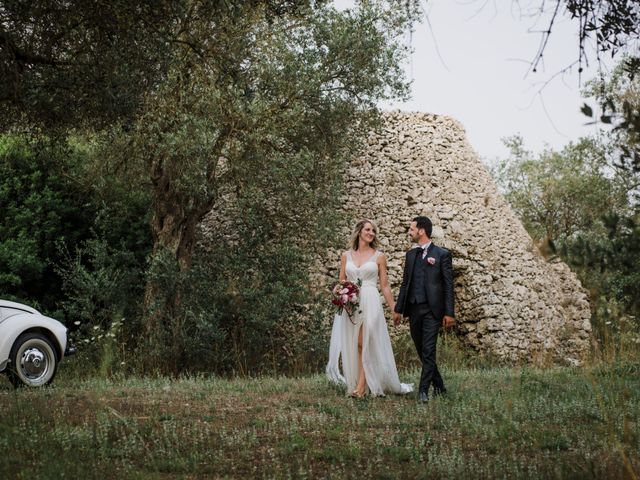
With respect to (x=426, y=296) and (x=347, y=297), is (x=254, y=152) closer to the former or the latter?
(x=347, y=297)

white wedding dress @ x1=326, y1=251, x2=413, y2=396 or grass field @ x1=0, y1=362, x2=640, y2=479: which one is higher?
white wedding dress @ x1=326, y1=251, x2=413, y2=396

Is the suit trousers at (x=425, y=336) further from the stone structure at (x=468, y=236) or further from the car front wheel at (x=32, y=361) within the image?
the stone structure at (x=468, y=236)

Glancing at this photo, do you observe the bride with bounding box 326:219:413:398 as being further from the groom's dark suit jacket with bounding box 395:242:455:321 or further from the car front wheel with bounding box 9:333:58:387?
the car front wheel with bounding box 9:333:58:387

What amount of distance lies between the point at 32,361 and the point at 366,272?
5292 millimetres

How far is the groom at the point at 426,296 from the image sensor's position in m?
9.98

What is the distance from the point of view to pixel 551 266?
2214 cm

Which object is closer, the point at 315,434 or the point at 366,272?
the point at 315,434

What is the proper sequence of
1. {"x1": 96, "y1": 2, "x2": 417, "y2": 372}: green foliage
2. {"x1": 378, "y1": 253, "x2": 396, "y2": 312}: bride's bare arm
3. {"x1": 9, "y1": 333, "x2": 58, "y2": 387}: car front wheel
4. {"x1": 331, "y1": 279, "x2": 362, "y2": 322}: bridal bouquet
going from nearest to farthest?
{"x1": 331, "y1": 279, "x2": 362, "y2": 322}: bridal bouquet, {"x1": 378, "y1": 253, "x2": 396, "y2": 312}: bride's bare arm, {"x1": 9, "y1": 333, "x2": 58, "y2": 387}: car front wheel, {"x1": 96, "y1": 2, "x2": 417, "y2": 372}: green foliage

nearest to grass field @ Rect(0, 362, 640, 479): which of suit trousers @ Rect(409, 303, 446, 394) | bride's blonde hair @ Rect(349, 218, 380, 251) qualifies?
suit trousers @ Rect(409, 303, 446, 394)

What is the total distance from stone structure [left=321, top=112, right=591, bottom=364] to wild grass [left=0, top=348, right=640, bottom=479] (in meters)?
8.85

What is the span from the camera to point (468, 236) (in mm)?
21078

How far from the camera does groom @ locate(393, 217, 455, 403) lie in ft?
32.8

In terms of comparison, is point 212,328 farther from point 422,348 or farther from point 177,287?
point 422,348

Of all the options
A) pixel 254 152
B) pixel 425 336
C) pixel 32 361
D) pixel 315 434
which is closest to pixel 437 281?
pixel 425 336
